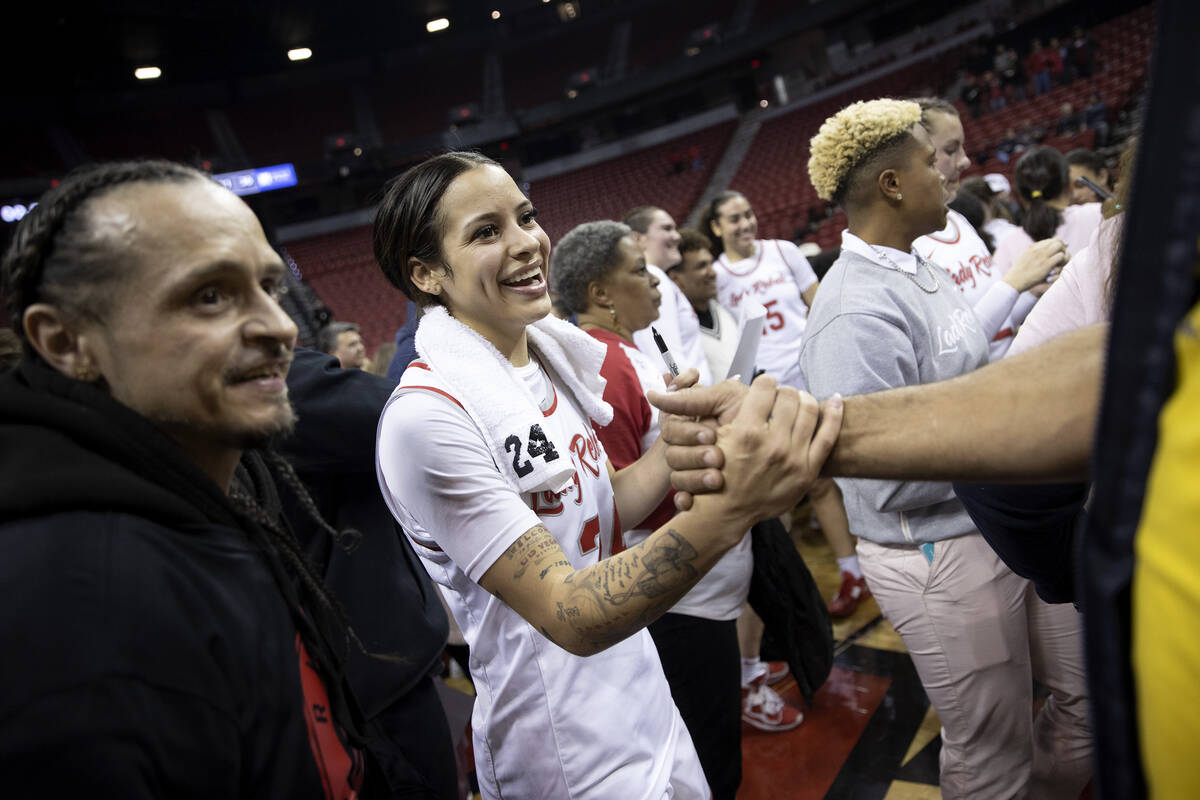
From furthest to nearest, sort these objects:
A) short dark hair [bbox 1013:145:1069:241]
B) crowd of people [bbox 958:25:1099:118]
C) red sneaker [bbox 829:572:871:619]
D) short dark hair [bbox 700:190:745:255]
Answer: crowd of people [bbox 958:25:1099:118]
short dark hair [bbox 700:190:745:255]
short dark hair [bbox 1013:145:1069:241]
red sneaker [bbox 829:572:871:619]

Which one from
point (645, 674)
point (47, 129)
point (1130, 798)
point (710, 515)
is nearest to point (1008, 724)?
point (645, 674)

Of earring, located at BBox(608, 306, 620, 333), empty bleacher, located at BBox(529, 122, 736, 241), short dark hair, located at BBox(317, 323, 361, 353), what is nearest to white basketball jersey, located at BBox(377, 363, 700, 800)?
earring, located at BBox(608, 306, 620, 333)

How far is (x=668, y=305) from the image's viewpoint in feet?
10.9

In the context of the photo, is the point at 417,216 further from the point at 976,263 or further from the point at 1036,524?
the point at 976,263

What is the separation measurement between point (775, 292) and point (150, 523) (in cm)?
378

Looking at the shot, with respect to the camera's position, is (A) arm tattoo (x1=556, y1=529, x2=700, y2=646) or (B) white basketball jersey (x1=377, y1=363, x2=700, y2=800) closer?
(A) arm tattoo (x1=556, y1=529, x2=700, y2=646)

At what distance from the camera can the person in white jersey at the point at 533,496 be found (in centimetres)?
109

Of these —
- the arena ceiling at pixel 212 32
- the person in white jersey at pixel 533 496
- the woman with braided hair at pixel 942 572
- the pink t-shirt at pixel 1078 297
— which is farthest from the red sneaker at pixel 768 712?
the arena ceiling at pixel 212 32

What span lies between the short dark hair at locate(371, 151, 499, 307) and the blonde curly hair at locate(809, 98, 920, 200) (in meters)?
1.01

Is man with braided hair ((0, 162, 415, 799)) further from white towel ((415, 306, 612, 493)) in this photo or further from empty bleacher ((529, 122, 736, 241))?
empty bleacher ((529, 122, 736, 241))

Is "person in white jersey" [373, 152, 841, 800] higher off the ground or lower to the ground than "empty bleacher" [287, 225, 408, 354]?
lower

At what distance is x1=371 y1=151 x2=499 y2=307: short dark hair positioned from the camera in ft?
4.81

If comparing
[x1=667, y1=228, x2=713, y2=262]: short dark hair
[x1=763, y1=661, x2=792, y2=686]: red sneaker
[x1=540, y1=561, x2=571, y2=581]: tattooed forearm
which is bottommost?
[x1=763, y1=661, x2=792, y2=686]: red sneaker

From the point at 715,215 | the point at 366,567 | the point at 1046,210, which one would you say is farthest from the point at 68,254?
the point at 1046,210
